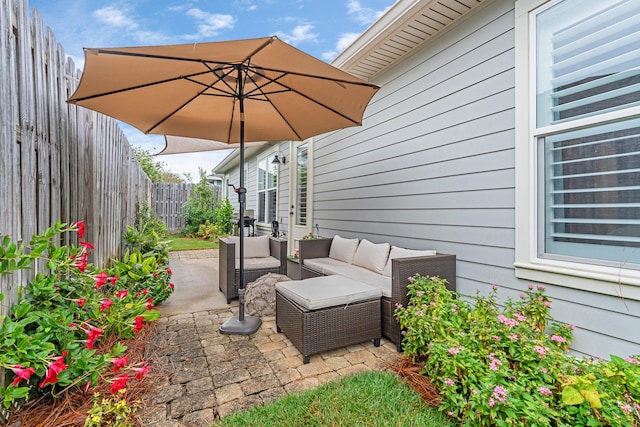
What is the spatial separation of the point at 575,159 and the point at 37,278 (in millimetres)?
3610

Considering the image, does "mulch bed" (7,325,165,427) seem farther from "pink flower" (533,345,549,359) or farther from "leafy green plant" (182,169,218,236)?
"leafy green plant" (182,169,218,236)

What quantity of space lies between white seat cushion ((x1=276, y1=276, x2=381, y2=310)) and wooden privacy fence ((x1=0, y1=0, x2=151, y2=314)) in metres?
1.79

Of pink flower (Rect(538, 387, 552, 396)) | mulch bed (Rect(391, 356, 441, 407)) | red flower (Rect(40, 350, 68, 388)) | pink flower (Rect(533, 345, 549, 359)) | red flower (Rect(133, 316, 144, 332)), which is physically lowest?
mulch bed (Rect(391, 356, 441, 407))

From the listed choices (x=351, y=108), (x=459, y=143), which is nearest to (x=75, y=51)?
(x=351, y=108)

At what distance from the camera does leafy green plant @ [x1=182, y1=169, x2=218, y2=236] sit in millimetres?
11977

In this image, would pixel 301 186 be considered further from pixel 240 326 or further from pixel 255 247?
pixel 240 326

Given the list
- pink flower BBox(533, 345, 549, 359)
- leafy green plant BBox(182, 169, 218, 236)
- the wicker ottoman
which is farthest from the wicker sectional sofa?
leafy green plant BBox(182, 169, 218, 236)

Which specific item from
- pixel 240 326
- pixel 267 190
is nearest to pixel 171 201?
pixel 267 190

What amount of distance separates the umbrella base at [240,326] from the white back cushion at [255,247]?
4.87 ft

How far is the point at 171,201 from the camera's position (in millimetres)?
12633

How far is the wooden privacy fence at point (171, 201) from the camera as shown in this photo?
40.4 feet

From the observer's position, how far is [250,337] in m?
2.86

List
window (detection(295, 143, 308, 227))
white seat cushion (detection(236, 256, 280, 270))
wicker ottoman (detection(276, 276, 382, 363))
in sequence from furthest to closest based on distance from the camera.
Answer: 1. window (detection(295, 143, 308, 227))
2. white seat cushion (detection(236, 256, 280, 270))
3. wicker ottoman (detection(276, 276, 382, 363))

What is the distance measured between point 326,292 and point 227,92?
7.12 ft
